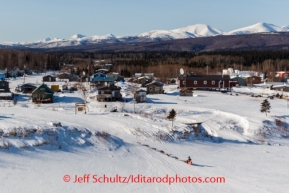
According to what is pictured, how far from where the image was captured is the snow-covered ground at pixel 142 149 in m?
9.38

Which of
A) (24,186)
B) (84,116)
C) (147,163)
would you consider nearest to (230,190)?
(147,163)

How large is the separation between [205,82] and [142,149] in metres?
21.4

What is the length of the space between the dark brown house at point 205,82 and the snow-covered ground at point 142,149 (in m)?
12.5

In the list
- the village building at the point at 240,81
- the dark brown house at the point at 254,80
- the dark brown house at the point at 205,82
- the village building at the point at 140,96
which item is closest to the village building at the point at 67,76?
the dark brown house at the point at 205,82

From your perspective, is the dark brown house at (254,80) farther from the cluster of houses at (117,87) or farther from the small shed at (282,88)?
the small shed at (282,88)

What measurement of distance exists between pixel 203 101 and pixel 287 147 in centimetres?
1032

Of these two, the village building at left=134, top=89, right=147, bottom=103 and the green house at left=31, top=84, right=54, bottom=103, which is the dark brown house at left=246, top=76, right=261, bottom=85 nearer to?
the village building at left=134, top=89, right=147, bottom=103

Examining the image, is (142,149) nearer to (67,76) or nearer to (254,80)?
(67,76)

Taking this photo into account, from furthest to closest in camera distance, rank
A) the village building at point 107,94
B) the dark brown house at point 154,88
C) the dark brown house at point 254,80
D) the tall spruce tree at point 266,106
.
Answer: the dark brown house at point 254,80 → the dark brown house at point 154,88 → the village building at point 107,94 → the tall spruce tree at point 266,106

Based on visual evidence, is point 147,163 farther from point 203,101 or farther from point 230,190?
point 203,101

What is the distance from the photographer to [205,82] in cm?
3269

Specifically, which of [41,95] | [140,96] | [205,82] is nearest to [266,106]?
[140,96]

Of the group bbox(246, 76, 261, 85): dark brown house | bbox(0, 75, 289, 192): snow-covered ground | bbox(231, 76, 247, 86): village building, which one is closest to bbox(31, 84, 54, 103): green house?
bbox(0, 75, 289, 192): snow-covered ground

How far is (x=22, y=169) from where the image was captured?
10.0 meters
